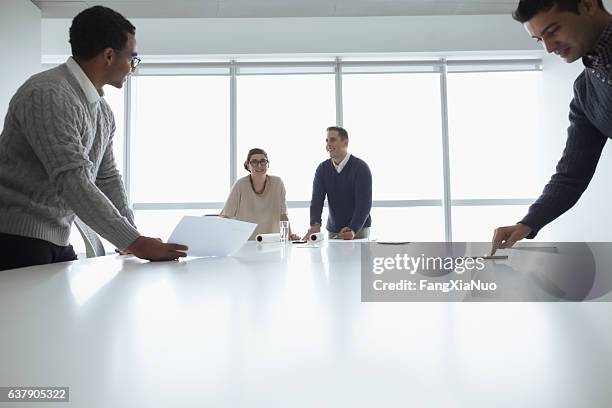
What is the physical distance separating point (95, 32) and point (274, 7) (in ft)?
13.2

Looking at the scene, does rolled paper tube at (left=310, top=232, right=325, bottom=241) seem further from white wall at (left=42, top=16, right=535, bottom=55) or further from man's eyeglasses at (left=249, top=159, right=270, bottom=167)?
white wall at (left=42, top=16, right=535, bottom=55)

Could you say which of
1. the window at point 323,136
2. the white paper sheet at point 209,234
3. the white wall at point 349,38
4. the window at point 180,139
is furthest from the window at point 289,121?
the white paper sheet at point 209,234

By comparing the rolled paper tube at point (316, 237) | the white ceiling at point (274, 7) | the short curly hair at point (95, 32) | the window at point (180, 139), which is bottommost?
the rolled paper tube at point (316, 237)

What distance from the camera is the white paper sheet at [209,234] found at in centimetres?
134

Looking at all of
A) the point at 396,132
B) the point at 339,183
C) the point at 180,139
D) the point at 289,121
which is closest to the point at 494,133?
the point at 396,132

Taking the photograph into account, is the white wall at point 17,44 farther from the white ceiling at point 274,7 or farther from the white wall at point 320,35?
the white wall at point 320,35

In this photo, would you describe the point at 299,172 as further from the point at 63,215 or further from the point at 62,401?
the point at 62,401

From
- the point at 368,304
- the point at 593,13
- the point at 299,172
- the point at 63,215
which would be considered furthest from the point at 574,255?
the point at 299,172

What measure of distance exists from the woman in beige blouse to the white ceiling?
2302 millimetres

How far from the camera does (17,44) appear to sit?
4.54 m

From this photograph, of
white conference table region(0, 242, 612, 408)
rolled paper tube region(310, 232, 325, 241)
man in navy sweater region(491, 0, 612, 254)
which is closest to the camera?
white conference table region(0, 242, 612, 408)

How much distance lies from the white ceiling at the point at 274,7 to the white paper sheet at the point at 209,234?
4149mm

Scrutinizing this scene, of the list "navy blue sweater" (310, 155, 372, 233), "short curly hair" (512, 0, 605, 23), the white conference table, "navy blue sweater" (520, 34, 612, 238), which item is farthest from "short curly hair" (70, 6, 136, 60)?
"navy blue sweater" (310, 155, 372, 233)

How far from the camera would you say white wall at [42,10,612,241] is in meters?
5.98
